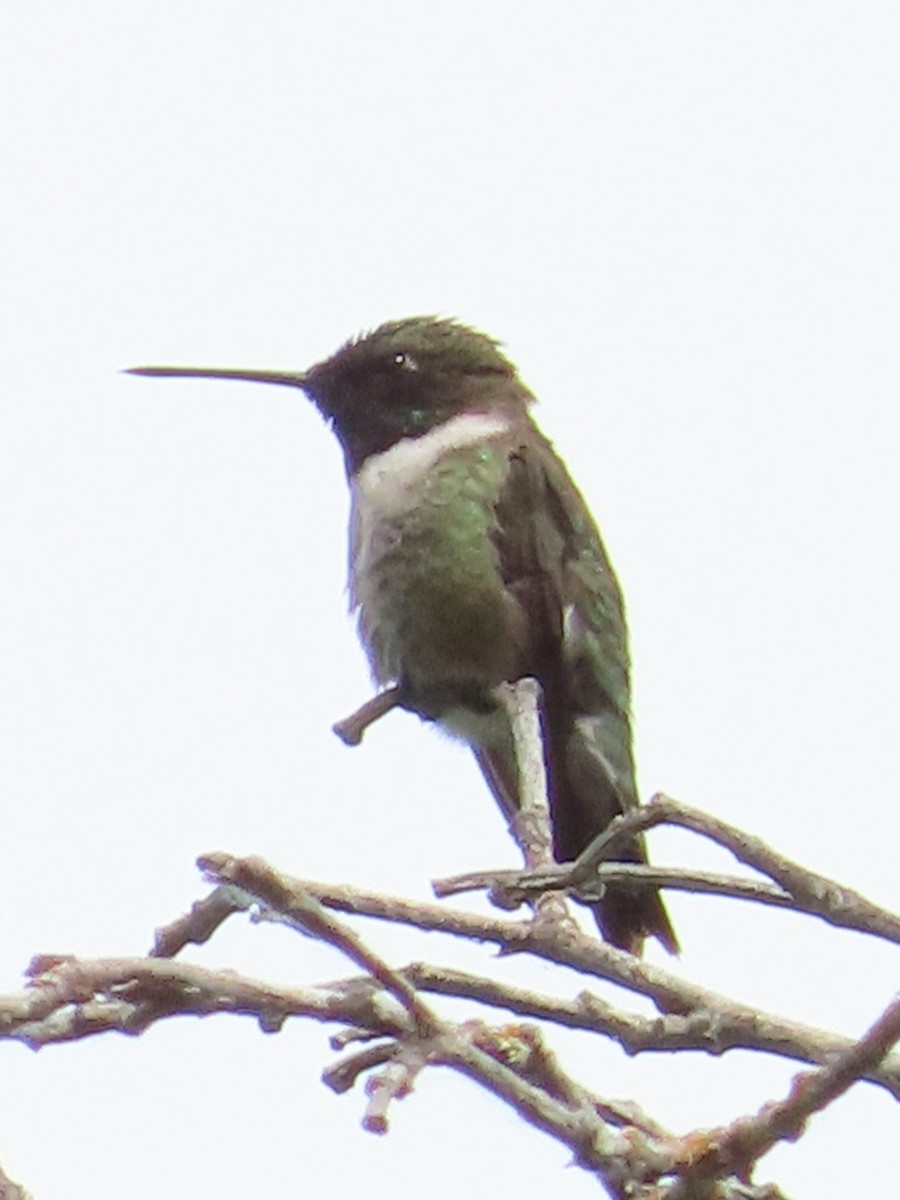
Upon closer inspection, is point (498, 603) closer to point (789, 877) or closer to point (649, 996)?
point (649, 996)

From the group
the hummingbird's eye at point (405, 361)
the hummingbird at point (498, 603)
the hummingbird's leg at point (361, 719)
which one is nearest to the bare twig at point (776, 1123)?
the hummingbird's leg at point (361, 719)

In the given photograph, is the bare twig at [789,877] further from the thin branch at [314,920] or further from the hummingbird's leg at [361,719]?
the hummingbird's leg at [361,719]

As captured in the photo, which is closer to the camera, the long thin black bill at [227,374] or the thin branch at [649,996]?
the thin branch at [649,996]

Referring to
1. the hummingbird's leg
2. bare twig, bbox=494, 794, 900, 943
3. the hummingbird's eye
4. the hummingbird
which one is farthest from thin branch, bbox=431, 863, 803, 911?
the hummingbird's eye

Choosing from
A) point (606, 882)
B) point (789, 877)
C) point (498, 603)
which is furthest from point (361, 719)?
point (789, 877)

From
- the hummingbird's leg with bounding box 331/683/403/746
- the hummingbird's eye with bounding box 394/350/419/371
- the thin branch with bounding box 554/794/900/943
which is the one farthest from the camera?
the hummingbird's eye with bounding box 394/350/419/371

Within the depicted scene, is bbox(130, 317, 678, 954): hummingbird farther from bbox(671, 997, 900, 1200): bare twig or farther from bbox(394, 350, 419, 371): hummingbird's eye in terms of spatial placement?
bbox(671, 997, 900, 1200): bare twig
